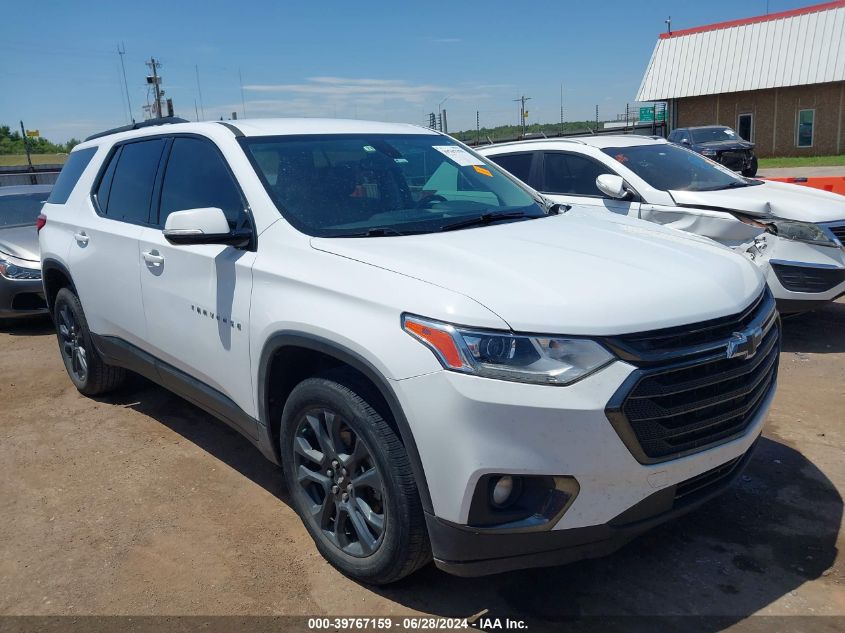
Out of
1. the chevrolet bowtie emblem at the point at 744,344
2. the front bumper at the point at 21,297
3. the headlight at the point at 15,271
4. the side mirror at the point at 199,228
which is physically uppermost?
the side mirror at the point at 199,228

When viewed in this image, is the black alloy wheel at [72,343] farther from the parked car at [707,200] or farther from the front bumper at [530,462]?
the parked car at [707,200]

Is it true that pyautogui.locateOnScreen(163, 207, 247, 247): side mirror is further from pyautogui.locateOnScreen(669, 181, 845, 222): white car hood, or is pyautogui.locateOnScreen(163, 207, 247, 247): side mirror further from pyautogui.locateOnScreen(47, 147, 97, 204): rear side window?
pyautogui.locateOnScreen(669, 181, 845, 222): white car hood

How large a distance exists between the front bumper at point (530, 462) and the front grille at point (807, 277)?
3.91 metres

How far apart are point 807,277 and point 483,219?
12.0 feet

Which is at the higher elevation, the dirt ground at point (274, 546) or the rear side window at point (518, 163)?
the rear side window at point (518, 163)

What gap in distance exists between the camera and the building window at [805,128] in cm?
3247

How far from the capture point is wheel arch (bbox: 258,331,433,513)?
255 centimetres

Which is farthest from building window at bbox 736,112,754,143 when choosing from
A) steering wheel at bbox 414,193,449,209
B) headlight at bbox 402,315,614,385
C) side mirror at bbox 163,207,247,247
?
headlight at bbox 402,315,614,385

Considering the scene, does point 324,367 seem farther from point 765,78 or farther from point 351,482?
point 765,78

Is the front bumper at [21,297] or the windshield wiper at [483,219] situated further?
the front bumper at [21,297]

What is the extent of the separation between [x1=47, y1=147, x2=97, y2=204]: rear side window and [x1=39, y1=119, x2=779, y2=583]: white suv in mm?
1409

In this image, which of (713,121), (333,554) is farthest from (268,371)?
(713,121)

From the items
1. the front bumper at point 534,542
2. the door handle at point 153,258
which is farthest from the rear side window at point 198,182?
the front bumper at point 534,542

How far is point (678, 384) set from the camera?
2512 mm
